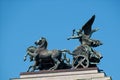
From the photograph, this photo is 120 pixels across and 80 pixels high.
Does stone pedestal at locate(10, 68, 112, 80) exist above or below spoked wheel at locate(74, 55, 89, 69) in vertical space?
below

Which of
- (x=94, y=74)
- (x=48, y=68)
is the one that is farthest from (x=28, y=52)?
(x=94, y=74)

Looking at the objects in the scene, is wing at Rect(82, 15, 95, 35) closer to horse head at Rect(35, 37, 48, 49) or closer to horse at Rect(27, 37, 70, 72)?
horse at Rect(27, 37, 70, 72)

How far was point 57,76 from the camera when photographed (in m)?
35.8

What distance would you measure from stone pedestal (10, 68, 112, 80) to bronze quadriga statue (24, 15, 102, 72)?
0.51 m

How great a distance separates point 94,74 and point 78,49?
2137mm

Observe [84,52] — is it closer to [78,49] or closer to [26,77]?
[78,49]

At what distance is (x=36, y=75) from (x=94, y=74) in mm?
3124

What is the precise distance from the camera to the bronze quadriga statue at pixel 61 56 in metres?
36.5

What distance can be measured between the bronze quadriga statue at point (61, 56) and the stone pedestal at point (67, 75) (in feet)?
1.67

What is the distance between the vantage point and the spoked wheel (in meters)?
36.4


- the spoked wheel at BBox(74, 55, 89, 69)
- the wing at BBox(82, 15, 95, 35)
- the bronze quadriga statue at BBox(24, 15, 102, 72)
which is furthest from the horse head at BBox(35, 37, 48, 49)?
the wing at BBox(82, 15, 95, 35)

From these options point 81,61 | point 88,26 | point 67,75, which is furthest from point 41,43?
point 88,26

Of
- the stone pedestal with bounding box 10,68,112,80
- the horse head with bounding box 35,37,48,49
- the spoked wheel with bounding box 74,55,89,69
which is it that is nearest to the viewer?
the stone pedestal with bounding box 10,68,112,80

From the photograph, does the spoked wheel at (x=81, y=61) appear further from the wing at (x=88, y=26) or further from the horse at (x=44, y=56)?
the wing at (x=88, y=26)
